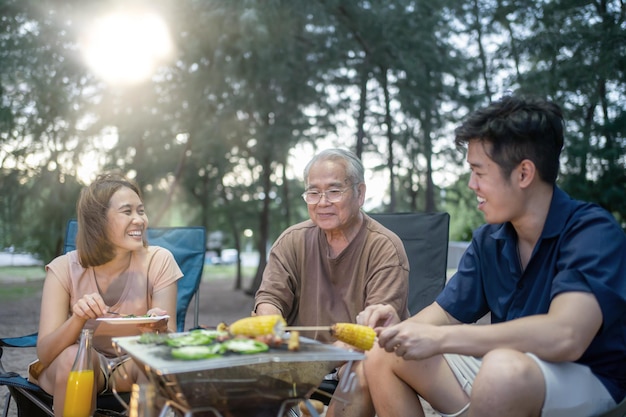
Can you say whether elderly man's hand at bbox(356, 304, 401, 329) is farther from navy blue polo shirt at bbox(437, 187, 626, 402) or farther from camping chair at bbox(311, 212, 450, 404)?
camping chair at bbox(311, 212, 450, 404)

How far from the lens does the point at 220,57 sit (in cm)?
1123

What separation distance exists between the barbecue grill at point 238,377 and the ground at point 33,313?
2921mm

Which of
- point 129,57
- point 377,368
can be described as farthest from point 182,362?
point 129,57

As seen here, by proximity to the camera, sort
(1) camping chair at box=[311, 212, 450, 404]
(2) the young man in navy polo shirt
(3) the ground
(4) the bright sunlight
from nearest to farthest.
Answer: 1. (2) the young man in navy polo shirt
2. (1) camping chair at box=[311, 212, 450, 404]
3. (3) the ground
4. (4) the bright sunlight

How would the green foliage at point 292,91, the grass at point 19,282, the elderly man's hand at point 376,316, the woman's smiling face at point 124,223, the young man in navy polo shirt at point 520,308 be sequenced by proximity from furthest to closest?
the grass at point 19,282, the green foliage at point 292,91, the woman's smiling face at point 124,223, the elderly man's hand at point 376,316, the young man in navy polo shirt at point 520,308

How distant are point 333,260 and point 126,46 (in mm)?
8510

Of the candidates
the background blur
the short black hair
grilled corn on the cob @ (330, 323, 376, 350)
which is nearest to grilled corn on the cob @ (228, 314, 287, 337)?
grilled corn on the cob @ (330, 323, 376, 350)

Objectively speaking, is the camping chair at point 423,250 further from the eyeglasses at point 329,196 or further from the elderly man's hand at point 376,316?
the elderly man's hand at point 376,316

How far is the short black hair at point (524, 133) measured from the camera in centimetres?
206

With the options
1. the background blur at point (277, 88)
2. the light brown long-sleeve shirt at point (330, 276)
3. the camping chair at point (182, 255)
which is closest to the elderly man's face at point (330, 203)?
the light brown long-sleeve shirt at point (330, 276)

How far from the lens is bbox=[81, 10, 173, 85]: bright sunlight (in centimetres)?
992

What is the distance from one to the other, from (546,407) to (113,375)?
165 centimetres

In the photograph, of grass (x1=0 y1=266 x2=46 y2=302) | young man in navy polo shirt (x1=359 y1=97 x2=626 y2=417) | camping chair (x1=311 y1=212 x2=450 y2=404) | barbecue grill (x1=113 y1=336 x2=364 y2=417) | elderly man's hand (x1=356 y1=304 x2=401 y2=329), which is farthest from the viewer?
grass (x1=0 y1=266 x2=46 y2=302)

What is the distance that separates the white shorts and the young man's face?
476 mm
